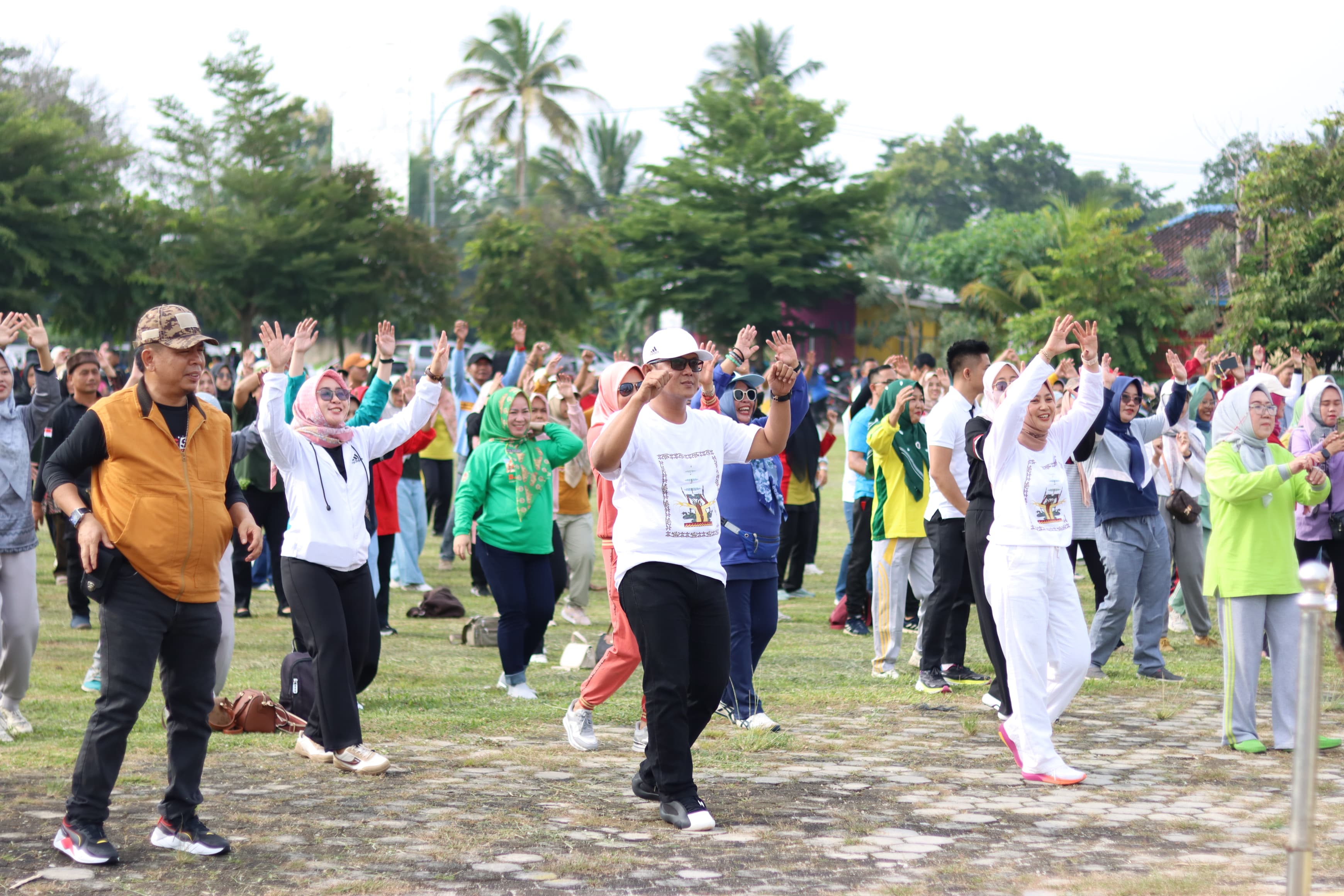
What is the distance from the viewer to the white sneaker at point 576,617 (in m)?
12.8

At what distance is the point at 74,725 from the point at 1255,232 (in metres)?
23.2

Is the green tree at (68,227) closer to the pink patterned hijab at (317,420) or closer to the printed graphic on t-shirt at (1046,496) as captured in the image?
the pink patterned hijab at (317,420)

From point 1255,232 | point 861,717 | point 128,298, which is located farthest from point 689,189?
point 861,717

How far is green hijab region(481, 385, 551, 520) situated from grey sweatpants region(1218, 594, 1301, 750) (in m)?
4.08

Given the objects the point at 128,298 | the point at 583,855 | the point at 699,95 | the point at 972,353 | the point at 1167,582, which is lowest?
the point at 583,855

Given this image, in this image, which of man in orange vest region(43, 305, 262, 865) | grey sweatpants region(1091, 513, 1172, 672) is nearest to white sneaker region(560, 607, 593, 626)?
grey sweatpants region(1091, 513, 1172, 672)

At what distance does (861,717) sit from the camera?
28.1 ft

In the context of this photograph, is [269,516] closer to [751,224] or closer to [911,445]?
[911,445]

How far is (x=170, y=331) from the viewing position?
5.54 meters

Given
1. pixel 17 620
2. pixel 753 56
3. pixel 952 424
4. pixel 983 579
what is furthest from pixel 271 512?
pixel 753 56

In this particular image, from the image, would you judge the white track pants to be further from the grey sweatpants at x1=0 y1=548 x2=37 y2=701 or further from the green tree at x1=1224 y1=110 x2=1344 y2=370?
the green tree at x1=1224 y1=110 x2=1344 y2=370

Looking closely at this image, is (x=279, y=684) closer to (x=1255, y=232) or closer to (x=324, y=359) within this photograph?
(x=1255, y=232)

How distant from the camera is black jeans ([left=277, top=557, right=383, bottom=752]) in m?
6.85

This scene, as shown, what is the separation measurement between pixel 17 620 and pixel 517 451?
3.06m
